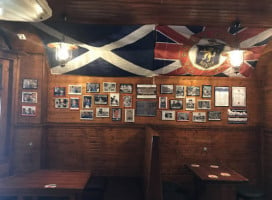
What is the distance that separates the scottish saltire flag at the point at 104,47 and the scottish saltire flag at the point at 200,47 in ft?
0.74

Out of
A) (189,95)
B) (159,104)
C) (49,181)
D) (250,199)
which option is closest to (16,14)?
(49,181)

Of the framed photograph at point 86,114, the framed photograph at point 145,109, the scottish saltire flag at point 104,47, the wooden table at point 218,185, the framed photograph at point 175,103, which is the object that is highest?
the scottish saltire flag at point 104,47

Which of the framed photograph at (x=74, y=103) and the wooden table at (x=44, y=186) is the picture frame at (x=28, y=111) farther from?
the wooden table at (x=44, y=186)

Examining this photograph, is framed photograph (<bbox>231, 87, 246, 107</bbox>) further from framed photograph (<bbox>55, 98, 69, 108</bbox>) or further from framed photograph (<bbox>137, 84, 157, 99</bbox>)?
framed photograph (<bbox>55, 98, 69, 108</bbox>)

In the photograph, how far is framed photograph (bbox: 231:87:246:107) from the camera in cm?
468

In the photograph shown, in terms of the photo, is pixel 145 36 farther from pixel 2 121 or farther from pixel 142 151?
pixel 2 121

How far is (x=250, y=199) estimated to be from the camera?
3.59 m

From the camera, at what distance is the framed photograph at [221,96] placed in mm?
4672

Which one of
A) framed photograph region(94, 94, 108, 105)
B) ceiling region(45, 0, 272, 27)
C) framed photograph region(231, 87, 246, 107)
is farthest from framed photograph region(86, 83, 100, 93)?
framed photograph region(231, 87, 246, 107)

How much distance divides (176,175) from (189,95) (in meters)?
1.79

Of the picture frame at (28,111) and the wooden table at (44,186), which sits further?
the picture frame at (28,111)

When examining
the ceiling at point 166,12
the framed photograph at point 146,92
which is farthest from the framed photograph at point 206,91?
the ceiling at point 166,12

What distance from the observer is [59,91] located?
4586mm

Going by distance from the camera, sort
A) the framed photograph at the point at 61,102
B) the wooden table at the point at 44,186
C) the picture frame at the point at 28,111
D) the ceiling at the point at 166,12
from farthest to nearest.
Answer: the framed photograph at the point at 61,102
the picture frame at the point at 28,111
the ceiling at the point at 166,12
the wooden table at the point at 44,186
